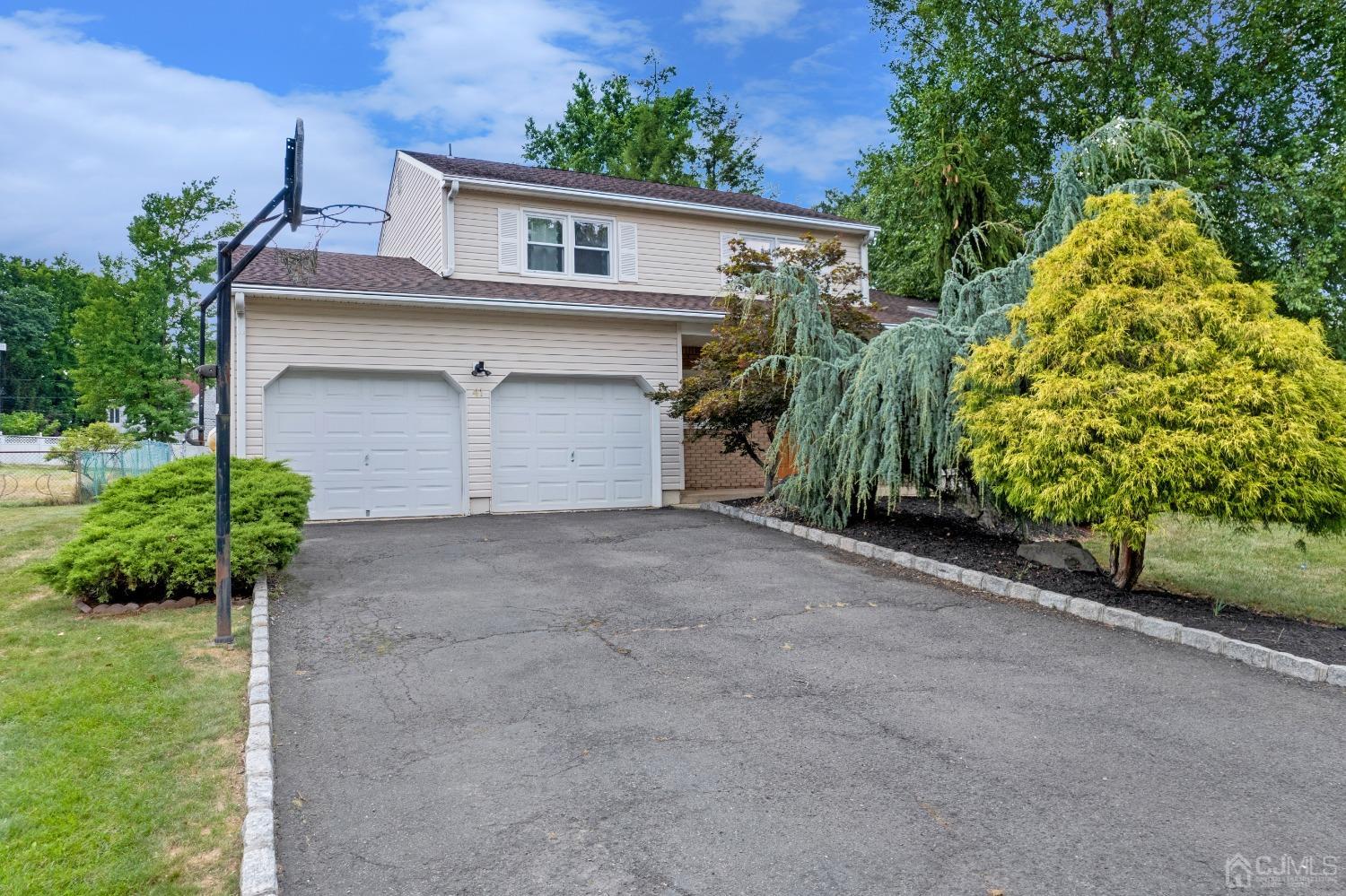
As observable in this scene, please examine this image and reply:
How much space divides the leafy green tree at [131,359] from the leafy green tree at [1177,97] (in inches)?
990

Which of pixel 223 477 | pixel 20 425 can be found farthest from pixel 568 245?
pixel 20 425

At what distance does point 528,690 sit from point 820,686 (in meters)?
1.79

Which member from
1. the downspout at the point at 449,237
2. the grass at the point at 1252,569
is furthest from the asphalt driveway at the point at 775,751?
the downspout at the point at 449,237

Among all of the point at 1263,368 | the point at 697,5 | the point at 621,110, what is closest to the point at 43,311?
the point at 621,110

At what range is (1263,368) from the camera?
243 inches

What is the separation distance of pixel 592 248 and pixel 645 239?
111 centimetres

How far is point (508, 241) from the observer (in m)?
14.3

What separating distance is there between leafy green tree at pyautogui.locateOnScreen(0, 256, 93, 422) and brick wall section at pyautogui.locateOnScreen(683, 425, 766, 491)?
55.8m

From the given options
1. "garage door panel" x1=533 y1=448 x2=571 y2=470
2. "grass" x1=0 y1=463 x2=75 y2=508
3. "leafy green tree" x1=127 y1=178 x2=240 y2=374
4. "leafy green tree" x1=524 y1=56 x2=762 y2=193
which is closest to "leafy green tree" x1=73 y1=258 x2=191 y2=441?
"leafy green tree" x1=127 y1=178 x2=240 y2=374

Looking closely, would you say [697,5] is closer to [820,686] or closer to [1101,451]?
[1101,451]

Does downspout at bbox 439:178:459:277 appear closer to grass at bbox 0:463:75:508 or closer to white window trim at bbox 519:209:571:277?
white window trim at bbox 519:209:571:277

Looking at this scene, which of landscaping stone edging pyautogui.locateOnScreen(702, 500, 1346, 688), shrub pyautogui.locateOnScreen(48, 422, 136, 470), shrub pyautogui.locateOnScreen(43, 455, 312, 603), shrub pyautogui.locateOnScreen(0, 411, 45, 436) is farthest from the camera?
shrub pyautogui.locateOnScreen(0, 411, 45, 436)

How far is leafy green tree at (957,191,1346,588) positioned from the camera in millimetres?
5930

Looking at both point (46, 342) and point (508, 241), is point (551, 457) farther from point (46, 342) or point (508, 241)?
point (46, 342)
